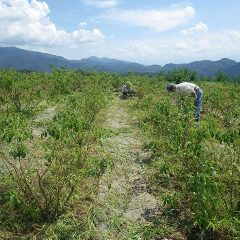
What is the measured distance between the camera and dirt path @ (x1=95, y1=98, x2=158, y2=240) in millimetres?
5516

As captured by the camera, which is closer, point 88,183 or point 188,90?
point 88,183

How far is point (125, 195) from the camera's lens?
22.0 feet

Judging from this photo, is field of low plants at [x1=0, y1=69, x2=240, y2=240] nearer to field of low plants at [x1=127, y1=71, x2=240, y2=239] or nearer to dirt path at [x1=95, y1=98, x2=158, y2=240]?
field of low plants at [x1=127, y1=71, x2=240, y2=239]

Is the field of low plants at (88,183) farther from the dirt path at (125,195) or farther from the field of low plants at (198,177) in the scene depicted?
the dirt path at (125,195)

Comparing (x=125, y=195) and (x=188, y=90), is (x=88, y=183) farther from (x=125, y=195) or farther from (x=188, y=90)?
(x=188, y=90)

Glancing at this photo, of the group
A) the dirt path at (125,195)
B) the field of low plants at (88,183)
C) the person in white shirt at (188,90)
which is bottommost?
the dirt path at (125,195)

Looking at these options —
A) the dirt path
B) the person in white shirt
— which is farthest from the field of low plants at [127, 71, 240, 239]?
the person in white shirt

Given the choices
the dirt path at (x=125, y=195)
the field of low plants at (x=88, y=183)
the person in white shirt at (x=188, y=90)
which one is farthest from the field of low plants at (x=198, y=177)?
the person in white shirt at (x=188, y=90)

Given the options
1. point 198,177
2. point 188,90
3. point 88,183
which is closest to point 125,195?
point 88,183

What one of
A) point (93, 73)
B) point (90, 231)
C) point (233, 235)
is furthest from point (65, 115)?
point (93, 73)

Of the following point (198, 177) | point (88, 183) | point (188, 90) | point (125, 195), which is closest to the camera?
point (198, 177)

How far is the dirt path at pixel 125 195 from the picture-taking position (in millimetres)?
5516

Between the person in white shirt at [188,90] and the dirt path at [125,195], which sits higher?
the person in white shirt at [188,90]

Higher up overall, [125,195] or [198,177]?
[198,177]
